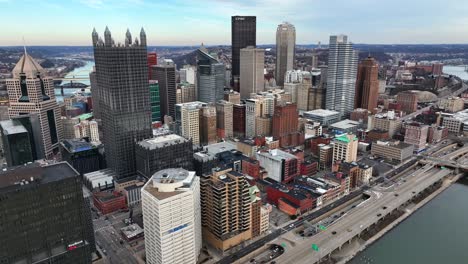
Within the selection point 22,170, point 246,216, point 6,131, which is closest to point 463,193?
point 246,216

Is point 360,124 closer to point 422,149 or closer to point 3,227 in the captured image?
point 422,149

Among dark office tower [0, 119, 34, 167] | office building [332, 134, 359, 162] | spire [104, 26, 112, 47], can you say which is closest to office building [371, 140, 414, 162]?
office building [332, 134, 359, 162]

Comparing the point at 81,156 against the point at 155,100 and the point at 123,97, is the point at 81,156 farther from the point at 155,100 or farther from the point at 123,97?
the point at 155,100

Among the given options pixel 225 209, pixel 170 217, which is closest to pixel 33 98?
pixel 225 209

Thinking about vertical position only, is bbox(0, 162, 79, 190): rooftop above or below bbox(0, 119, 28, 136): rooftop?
above

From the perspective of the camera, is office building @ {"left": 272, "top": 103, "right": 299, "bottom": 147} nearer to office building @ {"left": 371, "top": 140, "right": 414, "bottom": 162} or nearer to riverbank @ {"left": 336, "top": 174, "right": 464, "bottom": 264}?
office building @ {"left": 371, "top": 140, "right": 414, "bottom": 162}

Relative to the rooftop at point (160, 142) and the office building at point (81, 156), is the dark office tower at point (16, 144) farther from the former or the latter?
the rooftop at point (160, 142)
